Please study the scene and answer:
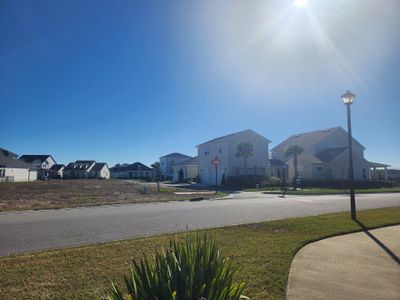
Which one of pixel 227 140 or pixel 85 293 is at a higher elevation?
pixel 227 140

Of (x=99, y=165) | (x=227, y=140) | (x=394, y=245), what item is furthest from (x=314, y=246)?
(x=99, y=165)

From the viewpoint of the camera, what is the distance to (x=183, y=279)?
273 centimetres

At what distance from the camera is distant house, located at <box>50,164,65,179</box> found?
90750mm

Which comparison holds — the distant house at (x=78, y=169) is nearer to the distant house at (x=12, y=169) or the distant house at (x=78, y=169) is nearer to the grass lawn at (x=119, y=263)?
the distant house at (x=12, y=169)

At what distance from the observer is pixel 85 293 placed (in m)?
4.48

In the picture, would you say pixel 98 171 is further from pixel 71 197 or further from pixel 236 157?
pixel 71 197

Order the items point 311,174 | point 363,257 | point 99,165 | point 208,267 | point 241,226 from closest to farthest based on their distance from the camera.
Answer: point 208,267 < point 363,257 < point 241,226 < point 311,174 < point 99,165

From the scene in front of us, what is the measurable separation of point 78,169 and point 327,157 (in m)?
74.8

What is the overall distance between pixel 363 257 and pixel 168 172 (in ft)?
242

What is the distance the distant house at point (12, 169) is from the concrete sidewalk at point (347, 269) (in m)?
59.8

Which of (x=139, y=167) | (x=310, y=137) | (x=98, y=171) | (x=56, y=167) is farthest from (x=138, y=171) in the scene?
(x=310, y=137)

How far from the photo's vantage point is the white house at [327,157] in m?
46.1

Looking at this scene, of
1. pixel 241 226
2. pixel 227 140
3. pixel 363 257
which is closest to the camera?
pixel 363 257

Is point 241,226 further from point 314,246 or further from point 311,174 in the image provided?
point 311,174
